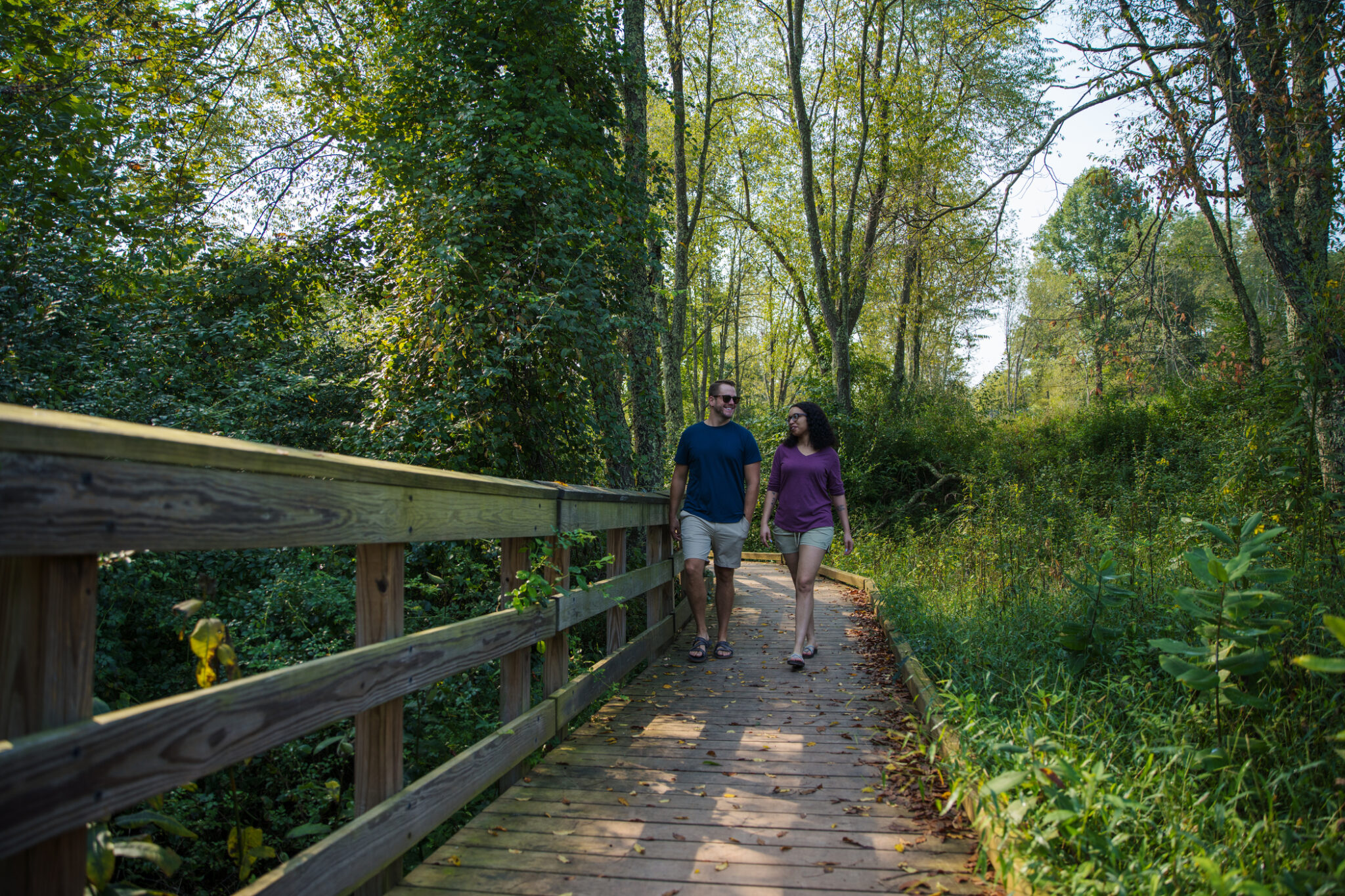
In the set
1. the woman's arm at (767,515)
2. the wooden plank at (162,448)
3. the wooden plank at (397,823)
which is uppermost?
the wooden plank at (162,448)

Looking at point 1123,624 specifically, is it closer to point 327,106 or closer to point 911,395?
point 327,106

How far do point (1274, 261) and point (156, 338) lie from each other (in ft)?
34.9

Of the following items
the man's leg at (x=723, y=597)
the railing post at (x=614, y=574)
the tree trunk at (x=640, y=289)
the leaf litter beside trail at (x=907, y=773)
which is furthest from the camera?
the tree trunk at (x=640, y=289)

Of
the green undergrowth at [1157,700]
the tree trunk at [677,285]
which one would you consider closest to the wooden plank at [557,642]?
the green undergrowth at [1157,700]

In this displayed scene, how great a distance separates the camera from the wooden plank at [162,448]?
59.1 inches

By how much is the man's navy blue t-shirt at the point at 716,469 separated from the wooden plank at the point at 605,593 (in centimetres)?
66

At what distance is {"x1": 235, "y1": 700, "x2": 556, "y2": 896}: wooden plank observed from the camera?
2227mm

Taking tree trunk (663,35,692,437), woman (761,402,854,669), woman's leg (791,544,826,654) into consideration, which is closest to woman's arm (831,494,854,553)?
woman (761,402,854,669)

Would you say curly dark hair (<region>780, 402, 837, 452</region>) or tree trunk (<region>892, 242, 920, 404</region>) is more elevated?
tree trunk (<region>892, 242, 920, 404</region>)

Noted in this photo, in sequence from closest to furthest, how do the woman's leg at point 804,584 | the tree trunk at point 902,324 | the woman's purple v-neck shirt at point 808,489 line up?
the woman's leg at point 804,584 → the woman's purple v-neck shirt at point 808,489 → the tree trunk at point 902,324

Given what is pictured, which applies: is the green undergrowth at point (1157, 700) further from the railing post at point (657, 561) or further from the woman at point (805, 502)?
the railing post at point (657, 561)

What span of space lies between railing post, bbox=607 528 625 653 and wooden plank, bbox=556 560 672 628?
10cm

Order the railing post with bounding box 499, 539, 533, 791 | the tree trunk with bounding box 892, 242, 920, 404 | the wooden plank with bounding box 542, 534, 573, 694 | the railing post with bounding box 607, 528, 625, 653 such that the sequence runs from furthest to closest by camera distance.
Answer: the tree trunk with bounding box 892, 242, 920, 404 → the railing post with bounding box 607, 528, 625, 653 → the wooden plank with bounding box 542, 534, 573, 694 → the railing post with bounding box 499, 539, 533, 791

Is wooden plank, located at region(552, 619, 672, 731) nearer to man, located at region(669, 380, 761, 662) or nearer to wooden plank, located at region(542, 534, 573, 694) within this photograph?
wooden plank, located at region(542, 534, 573, 694)
